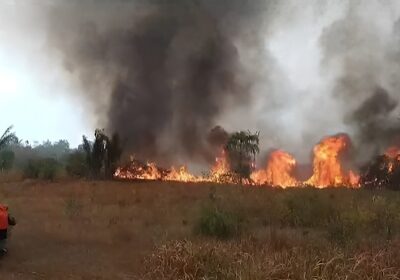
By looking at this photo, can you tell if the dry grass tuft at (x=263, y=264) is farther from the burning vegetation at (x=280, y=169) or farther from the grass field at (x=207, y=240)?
the burning vegetation at (x=280, y=169)

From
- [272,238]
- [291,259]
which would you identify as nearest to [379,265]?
[291,259]

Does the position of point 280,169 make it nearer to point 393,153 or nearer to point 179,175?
point 393,153

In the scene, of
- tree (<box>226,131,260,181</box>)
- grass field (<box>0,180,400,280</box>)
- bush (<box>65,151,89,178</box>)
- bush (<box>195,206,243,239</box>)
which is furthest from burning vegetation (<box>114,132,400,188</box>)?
bush (<box>195,206,243,239</box>)

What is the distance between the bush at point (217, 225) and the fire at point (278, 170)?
31.0 metres

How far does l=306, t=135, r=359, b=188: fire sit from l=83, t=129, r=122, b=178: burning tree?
1782 centimetres

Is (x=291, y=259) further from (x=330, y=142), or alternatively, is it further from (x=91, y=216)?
(x=330, y=142)

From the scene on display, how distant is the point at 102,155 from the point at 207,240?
30829 millimetres

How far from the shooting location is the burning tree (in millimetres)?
42500

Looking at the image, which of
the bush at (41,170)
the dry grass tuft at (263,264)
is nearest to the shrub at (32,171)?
the bush at (41,170)

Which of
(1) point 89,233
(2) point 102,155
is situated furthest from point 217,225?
(2) point 102,155

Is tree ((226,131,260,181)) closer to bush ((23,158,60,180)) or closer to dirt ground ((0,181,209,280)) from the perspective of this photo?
bush ((23,158,60,180))

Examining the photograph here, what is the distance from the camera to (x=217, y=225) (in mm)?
15055

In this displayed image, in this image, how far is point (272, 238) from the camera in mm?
13344

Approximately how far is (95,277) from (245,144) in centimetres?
3858
